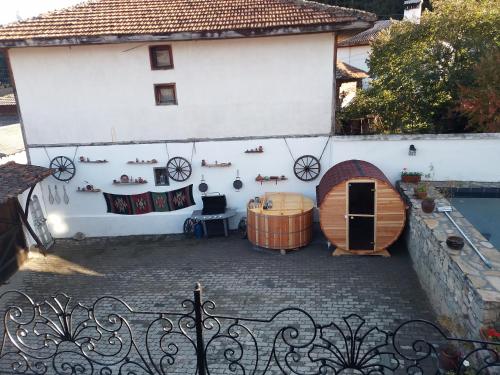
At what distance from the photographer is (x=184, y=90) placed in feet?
40.3

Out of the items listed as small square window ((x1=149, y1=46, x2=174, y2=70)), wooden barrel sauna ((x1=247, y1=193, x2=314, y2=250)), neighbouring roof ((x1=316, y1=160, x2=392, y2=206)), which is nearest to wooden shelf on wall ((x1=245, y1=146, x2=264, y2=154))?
wooden barrel sauna ((x1=247, y1=193, x2=314, y2=250))

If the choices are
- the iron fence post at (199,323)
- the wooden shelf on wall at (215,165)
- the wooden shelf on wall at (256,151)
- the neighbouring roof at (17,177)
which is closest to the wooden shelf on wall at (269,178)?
the wooden shelf on wall at (256,151)

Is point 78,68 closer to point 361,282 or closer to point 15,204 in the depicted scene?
point 15,204

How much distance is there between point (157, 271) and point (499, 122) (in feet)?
35.2

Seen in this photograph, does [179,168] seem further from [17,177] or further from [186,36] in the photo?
[17,177]

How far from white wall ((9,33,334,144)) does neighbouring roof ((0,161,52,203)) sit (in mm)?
1325

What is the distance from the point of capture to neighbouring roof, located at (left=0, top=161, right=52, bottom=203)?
10.4 m

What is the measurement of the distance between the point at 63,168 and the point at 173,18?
6.01 metres

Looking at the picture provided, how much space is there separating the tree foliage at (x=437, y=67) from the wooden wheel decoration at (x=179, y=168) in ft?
24.4

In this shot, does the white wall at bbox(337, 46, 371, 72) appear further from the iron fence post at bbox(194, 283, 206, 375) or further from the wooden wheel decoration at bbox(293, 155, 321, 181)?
the iron fence post at bbox(194, 283, 206, 375)

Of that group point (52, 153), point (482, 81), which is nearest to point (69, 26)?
point (52, 153)

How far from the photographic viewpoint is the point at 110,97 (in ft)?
40.7

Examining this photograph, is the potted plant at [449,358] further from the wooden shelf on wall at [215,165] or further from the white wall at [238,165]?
the wooden shelf on wall at [215,165]

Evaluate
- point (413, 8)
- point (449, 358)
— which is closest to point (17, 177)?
point (449, 358)
